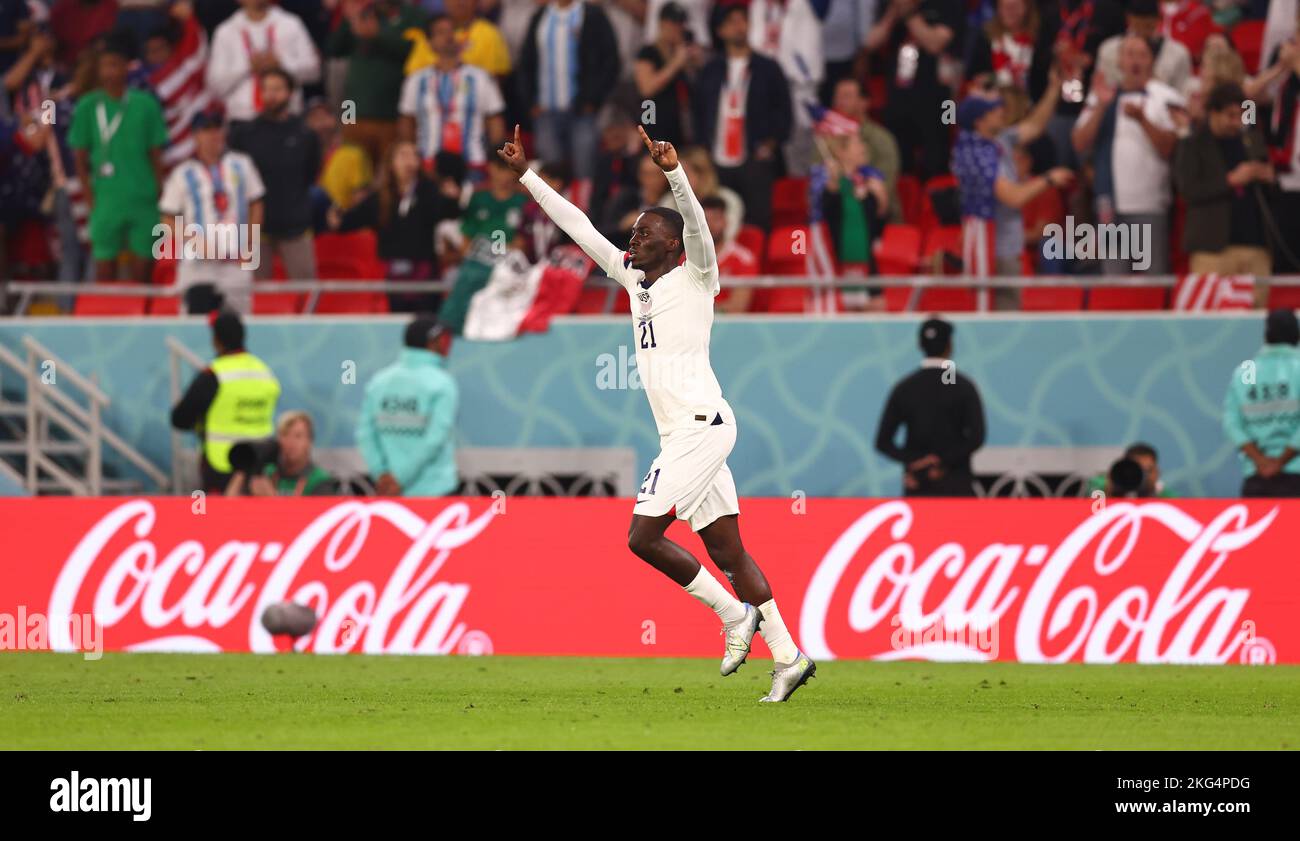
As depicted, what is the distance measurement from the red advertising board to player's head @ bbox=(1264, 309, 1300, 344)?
2061 millimetres

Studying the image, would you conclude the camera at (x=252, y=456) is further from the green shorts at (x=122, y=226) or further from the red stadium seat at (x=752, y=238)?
the red stadium seat at (x=752, y=238)

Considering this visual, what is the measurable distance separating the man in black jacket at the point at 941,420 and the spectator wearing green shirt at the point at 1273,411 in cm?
205

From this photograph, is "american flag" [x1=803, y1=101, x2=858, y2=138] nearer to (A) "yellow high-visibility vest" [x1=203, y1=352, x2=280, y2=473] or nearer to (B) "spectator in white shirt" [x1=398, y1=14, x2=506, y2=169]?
(B) "spectator in white shirt" [x1=398, y1=14, x2=506, y2=169]

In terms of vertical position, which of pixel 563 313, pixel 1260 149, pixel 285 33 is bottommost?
pixel 563 313

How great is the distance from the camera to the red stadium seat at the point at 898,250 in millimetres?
18219

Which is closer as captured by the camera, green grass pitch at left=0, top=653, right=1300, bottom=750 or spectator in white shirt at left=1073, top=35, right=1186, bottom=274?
green grass pitch at left=0, top=653, right=1300, bottom=750

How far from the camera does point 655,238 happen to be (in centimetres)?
1049

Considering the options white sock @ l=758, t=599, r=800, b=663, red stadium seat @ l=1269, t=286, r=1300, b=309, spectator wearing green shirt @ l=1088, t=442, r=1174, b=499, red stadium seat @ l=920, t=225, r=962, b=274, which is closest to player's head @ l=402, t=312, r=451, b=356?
red stadium seat @ l=920, t=225, r=962, b=274

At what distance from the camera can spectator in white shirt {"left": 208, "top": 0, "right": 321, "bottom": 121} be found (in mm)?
19656

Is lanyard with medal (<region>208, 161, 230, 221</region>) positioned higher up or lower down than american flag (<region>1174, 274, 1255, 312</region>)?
higher up

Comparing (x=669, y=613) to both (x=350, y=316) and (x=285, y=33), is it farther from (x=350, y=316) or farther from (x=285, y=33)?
(x=285, y=33)

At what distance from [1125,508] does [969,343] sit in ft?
13.0
